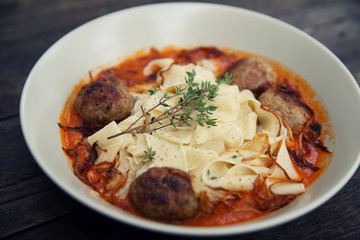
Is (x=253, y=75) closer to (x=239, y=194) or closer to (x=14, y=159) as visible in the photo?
(x=239, y=194)

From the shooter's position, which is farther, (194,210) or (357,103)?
(357,103)

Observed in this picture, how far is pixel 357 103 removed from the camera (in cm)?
468

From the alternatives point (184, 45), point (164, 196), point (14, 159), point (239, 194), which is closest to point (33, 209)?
point (14, 159)

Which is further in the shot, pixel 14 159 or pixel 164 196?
pixel 14 159

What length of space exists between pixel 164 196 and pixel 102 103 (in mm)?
1827

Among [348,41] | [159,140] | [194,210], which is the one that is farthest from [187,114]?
[348,41]

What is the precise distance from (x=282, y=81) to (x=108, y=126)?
10.0 feet

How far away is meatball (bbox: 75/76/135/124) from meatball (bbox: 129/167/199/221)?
1.34 m

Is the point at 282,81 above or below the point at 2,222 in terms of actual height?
above

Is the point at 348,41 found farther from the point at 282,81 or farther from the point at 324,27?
the point at 282,81

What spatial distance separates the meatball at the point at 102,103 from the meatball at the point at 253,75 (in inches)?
72.0

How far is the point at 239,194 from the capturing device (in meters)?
4.16

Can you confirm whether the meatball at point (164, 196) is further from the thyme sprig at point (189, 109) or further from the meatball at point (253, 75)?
the meatball at point (253, 75)

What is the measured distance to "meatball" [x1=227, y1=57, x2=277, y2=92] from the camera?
554cm
